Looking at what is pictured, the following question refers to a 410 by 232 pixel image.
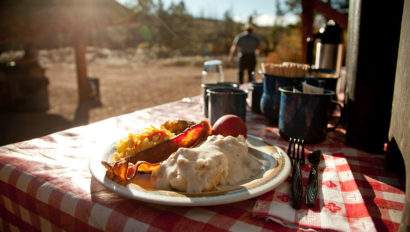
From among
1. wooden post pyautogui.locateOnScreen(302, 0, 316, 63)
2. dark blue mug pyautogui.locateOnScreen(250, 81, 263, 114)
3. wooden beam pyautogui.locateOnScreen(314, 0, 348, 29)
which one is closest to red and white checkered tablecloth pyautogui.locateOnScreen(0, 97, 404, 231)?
dark blue mug pyautogui.locateOnScreen(250, 81, 263, 114)

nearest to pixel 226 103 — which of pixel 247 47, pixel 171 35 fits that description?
pixel 247 47

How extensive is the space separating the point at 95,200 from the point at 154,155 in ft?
0.54

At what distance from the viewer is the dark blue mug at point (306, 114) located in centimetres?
94

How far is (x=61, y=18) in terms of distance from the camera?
17.1 feet

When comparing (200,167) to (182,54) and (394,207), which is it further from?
(182,54)

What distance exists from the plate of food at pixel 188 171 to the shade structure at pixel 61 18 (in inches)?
205

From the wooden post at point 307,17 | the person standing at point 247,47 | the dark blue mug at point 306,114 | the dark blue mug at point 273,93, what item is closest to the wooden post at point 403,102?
the dark blue mug at point 306,114

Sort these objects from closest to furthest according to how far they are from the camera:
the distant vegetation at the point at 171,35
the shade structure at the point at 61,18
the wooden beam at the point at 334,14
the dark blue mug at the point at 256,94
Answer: the dark blue mug at the point at 256,94
the wooden beam at the point at 334,14
the shade structure at the point at 61,18
the distant vegetation at the point at 171,35

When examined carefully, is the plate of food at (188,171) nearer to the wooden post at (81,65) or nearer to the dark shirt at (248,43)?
the dark shirt at (248,43)

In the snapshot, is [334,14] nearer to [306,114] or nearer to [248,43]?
[306,114]

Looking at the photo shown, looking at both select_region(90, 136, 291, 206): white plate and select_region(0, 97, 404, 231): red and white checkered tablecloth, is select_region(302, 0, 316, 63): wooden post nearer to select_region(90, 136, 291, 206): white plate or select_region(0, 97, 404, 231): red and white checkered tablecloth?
select_region(0, 97, 404, 231): red and white checkered tablecloth

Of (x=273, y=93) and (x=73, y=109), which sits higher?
(x=273, y=93)

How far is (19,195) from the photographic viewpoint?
28.2 inches

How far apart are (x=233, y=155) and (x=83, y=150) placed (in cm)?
52
